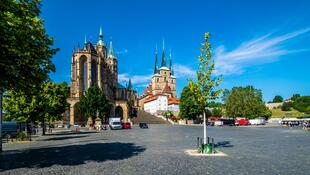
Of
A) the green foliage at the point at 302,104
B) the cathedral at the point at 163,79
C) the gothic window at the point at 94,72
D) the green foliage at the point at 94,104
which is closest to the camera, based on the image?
the green foliage at the point at 94,104

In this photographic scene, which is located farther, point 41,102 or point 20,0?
point 41,102

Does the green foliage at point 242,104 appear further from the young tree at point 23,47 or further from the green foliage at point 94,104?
the young tree at point 23,47

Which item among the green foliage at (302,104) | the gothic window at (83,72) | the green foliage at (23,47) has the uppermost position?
the gothic window at (83,72)

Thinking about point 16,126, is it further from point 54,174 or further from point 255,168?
point 255,168

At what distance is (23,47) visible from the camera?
13.7 meters

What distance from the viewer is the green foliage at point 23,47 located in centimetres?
1320

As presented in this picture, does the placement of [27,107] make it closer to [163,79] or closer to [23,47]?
[23,47]

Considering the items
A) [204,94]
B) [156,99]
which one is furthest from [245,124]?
[156,99]

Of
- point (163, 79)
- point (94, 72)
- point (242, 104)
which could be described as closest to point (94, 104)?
point (94, 72)

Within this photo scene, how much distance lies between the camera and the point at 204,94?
20969mm

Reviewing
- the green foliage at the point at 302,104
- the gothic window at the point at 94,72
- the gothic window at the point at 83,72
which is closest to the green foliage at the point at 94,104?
the gothic window at the point at 83,72

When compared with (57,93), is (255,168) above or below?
below

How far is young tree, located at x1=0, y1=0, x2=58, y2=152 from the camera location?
520 inches

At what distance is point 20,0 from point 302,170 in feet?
49.1
